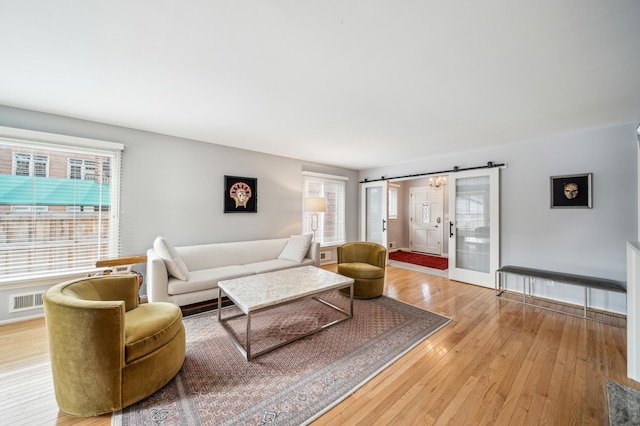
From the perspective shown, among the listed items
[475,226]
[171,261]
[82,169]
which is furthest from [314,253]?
[82,169]

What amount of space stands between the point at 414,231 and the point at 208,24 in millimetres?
7259

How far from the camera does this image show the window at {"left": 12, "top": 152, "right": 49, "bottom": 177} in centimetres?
260

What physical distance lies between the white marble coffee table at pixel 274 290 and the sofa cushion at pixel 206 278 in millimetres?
426

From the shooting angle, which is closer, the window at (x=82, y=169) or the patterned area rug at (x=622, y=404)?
the patterned area rug at (x=622, y=404)

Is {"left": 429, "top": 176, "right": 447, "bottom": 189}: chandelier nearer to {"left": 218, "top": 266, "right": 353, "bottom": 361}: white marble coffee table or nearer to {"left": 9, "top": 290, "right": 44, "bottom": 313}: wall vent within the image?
{"left": 218, "top": 266, "right": 353, "bottom": 361}: white marble coffee table

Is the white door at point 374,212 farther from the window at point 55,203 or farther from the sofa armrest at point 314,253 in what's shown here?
the window at point 55,203

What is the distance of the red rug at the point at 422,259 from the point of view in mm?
5598

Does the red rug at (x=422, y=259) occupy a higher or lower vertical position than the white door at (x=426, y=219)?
lower

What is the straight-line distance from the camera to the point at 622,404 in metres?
1.53

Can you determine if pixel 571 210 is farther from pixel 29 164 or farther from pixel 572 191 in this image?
pixel 29 164

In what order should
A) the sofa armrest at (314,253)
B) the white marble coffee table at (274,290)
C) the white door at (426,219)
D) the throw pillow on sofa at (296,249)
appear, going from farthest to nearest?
1. the white door at (426,219)
2. the sofa armrest at (314,253)
3. the throw pillow on sofa at (296,249)
4. the white marble coffee table at (274,290)

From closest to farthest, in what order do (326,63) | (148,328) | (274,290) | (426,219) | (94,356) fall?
(94,356), (148,328), (326,63), (274,290), (426,219)

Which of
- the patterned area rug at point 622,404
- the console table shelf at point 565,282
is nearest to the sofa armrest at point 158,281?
the patterned area rug at point 622,404

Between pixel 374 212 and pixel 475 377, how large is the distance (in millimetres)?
4364
